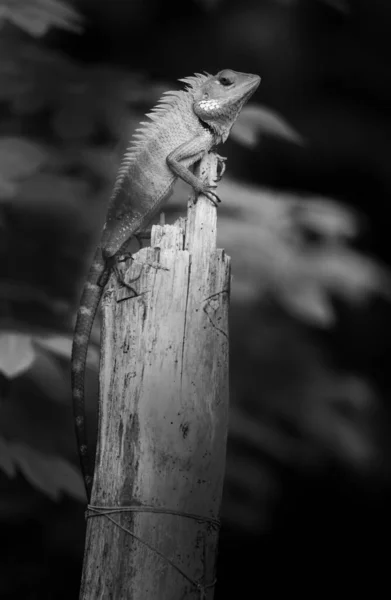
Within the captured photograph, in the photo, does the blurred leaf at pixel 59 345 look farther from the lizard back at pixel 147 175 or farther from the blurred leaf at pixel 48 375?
the lizard back at pixel 147 175

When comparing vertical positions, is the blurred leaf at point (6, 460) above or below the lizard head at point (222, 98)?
below

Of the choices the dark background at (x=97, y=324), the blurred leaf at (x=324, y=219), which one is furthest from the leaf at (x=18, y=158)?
the blurred leaf at (x=324, y=219)

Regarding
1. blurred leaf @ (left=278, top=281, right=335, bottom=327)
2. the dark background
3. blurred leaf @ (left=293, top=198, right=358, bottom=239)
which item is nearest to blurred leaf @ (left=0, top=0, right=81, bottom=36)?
the dark background

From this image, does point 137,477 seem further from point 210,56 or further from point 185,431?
point 210,56

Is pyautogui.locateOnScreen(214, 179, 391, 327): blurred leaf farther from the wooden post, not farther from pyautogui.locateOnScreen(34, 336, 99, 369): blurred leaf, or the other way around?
the wooden post

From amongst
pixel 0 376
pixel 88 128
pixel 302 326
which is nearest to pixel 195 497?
pixel 0 376

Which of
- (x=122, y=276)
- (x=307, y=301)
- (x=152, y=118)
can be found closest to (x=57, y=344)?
(x=122, y=276)
